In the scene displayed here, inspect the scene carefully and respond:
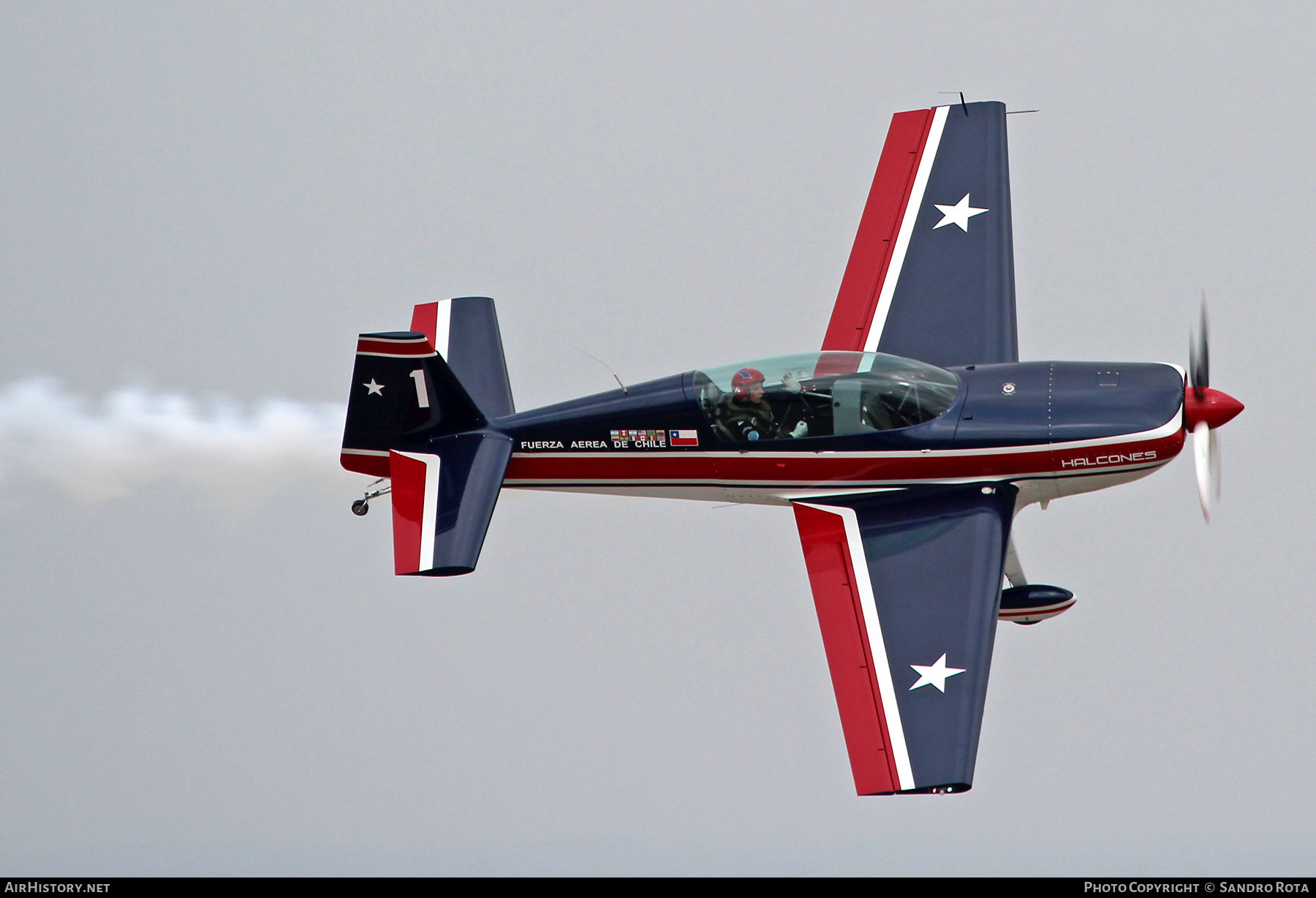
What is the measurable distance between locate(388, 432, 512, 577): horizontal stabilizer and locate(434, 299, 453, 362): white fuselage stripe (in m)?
1.20

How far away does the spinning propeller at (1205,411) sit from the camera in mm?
15758

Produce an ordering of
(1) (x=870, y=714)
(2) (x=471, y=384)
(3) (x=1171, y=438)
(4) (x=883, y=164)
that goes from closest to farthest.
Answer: (1) (x=870, y=714), (3) (x=1171, y=438), (2) (x=471, y=384), (4) (x=883, y=164)

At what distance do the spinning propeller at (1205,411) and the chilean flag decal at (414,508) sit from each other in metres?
6.60

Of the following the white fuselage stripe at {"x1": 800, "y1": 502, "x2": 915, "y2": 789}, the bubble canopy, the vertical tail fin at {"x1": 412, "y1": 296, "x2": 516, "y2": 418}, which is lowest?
the white fuselage stripe at {"x1": 800, "y1": 502, "x2": 915, "y2": 789}

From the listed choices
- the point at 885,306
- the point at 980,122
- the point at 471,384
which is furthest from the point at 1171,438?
the point at 471,384

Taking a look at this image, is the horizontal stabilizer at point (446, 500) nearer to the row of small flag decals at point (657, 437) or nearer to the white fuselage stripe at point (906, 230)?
the row of small flag decals at point (657, 437)

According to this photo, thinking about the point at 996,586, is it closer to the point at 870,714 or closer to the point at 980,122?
the point at 870,714

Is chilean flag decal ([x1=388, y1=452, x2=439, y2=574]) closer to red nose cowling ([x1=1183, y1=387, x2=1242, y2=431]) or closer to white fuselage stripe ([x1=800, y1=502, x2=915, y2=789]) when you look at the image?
white fuselage stripe ([x1=800, y1=502, x2=915, y2=789])

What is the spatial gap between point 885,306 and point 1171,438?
311cm

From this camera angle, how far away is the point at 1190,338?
15812 mm

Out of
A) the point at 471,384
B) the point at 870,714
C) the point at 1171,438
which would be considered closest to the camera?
the point at 870,714

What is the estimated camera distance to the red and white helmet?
642 inches

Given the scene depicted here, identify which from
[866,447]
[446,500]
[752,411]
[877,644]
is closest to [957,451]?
[866,447]

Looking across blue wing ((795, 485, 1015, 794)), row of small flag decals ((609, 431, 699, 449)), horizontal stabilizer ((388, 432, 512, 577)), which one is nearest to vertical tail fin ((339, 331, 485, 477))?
horizontal stabilizer ((388, 432, 512, 577))
